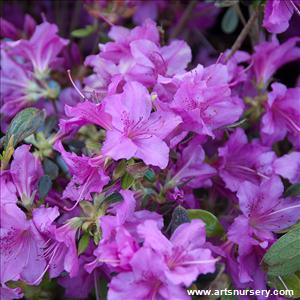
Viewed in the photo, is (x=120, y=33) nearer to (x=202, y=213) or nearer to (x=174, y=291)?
(x=202, y=213)

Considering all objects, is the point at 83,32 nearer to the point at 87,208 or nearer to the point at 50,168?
the point at 50,168

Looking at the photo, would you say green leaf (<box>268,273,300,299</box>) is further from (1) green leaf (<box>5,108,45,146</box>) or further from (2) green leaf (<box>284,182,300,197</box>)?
(1) green leaf (<box>5,108,45,146</box>)

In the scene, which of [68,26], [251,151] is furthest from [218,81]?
[68,26]

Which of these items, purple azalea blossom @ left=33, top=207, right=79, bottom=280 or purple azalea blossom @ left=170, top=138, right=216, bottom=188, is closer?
purple azalea blossom @ left=33, top=207, right=79, bottom=280

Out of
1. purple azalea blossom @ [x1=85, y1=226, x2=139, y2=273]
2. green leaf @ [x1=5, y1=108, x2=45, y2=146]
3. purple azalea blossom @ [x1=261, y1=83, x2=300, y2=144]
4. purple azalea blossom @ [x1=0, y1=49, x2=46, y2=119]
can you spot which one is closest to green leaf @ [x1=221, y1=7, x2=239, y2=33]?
purple azalea blossom @ [x1=261, y1=83, x2=300, y2=144]

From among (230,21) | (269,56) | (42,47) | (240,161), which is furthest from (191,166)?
(230,21)

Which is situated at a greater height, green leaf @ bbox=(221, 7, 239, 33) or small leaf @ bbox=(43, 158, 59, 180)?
green leaf @ bbox=(221, 7, 239, 33)

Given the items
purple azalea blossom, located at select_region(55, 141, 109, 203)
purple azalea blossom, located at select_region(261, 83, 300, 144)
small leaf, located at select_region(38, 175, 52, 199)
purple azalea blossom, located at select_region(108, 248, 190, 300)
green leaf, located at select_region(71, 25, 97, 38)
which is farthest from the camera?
green leaf, located at select_region(71, 25, 97, 38)
